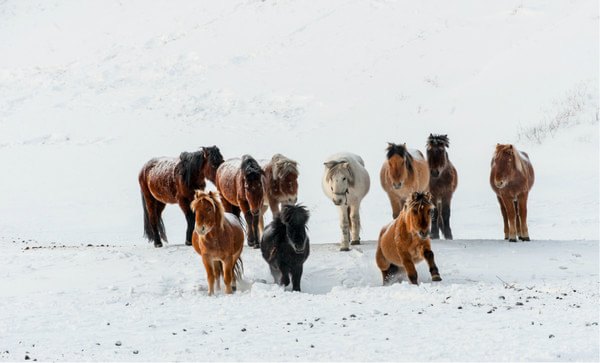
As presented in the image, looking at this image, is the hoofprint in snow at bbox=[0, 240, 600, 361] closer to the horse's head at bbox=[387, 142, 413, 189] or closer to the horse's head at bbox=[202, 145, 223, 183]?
the horse's head at bbox=[387, 142, 413, 189]

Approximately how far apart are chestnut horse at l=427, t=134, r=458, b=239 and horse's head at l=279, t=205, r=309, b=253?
377cm

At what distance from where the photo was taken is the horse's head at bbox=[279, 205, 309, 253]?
8.03 m

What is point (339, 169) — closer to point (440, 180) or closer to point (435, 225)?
point (440, 180)

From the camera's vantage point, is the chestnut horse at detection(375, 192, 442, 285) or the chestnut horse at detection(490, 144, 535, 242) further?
the chestnut horse at detection(490, 144, 535, 242)

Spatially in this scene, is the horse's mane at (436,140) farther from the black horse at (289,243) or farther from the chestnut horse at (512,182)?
the black horse at (289,243)

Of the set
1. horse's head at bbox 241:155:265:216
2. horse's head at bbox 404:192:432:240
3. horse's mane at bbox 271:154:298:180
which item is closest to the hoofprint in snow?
horse's head at bbox 404:192:432:240

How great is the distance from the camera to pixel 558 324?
5.31m

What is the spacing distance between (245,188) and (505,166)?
441cm

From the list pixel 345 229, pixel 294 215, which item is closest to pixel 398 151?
pixel 345 229

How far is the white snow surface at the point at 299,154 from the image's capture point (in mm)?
5445

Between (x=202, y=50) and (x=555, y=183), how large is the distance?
19.2 meters

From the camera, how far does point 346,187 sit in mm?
10180

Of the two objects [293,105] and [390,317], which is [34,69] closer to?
[293,105]

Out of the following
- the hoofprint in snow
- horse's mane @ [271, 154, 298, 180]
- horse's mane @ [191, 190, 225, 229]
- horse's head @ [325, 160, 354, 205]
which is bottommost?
the hoofprint in snow
